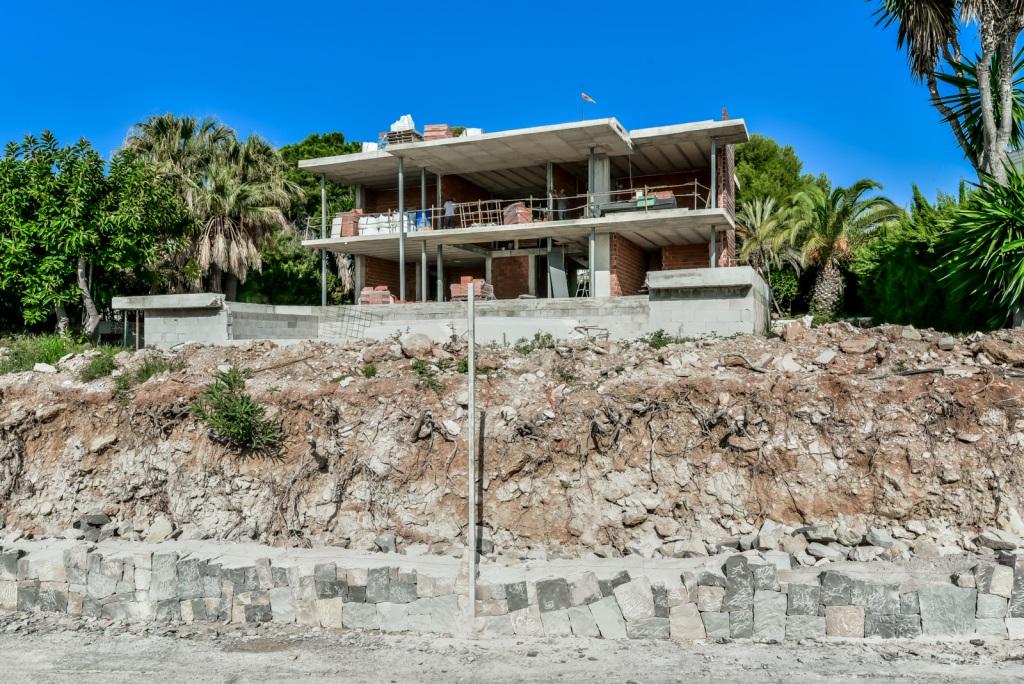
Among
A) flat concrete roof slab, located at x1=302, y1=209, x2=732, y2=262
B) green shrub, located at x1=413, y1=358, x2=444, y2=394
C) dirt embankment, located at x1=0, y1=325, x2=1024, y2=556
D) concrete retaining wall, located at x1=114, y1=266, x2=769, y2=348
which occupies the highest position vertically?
flat concrete roof slab, located at x1=302, y1=209, x2=732, y2=262

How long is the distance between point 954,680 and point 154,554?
29.1 ft

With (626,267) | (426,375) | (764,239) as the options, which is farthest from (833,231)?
(426,375)

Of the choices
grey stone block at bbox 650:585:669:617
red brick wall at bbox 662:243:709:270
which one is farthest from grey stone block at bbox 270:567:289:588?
red brick wall at bbox 662:243:709:270

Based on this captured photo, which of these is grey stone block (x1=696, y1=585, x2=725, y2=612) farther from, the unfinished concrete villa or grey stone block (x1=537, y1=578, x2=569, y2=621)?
the unfinished concrete villa

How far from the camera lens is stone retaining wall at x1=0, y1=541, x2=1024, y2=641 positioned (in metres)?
8.13

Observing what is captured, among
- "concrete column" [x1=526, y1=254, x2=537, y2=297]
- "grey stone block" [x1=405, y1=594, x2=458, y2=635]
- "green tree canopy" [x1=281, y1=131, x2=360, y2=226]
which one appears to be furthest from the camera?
"green tree canopy" [x1=281, y1=131, x2=360, y2=226]

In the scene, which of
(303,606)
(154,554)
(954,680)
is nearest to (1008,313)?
(954,680)

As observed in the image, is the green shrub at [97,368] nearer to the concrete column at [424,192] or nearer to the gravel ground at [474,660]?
the gravel ground at [474,660]

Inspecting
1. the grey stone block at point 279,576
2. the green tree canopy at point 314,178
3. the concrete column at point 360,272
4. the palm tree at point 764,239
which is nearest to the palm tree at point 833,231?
the palm tree at point 764,239

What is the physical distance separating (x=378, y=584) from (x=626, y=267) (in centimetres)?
1539

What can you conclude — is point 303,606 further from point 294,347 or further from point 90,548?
point 294,347

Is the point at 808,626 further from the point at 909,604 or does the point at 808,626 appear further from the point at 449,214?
the point at 449,214

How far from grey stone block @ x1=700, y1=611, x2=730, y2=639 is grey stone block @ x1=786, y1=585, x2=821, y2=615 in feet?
2.40

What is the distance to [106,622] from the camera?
32.0 ft
